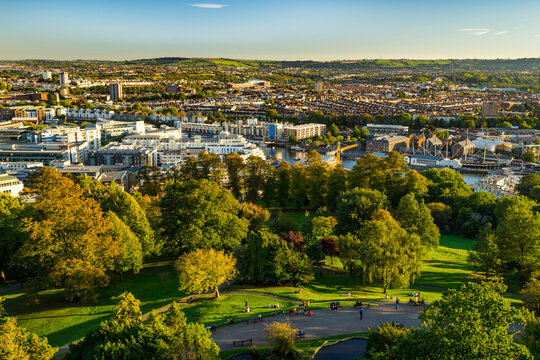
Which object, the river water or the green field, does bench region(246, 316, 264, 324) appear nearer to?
the green field

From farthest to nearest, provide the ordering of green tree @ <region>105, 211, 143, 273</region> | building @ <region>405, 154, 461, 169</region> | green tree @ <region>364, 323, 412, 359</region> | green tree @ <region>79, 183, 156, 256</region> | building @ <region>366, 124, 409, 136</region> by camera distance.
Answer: building @ <region>366, 124, 409, 136</region> → building @ <region>405, 154, 461, 169</region> → green tree @ <region>79, 183, 156, 256</region> → green tree @ <region>105, 211, 143, 273</region> → green tree @ <region>364, 323, 412, 359</region>

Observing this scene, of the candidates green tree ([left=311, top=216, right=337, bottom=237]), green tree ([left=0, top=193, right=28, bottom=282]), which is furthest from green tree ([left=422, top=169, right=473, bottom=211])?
green tree ([left=0, top=193, right=28, bottom=282])

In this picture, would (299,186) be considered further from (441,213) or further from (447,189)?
(447,189)

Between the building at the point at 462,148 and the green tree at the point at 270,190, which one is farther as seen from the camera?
the building at the point at 462,148

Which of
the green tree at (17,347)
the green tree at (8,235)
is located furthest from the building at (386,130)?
the green tree at (17,347)

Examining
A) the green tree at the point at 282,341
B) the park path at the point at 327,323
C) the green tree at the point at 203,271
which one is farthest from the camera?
the green tree at the point at 203,271

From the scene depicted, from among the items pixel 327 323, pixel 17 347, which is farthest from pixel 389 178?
pixel 17 347

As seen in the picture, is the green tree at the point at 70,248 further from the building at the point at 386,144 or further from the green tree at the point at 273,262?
the building at the point at 386,144
